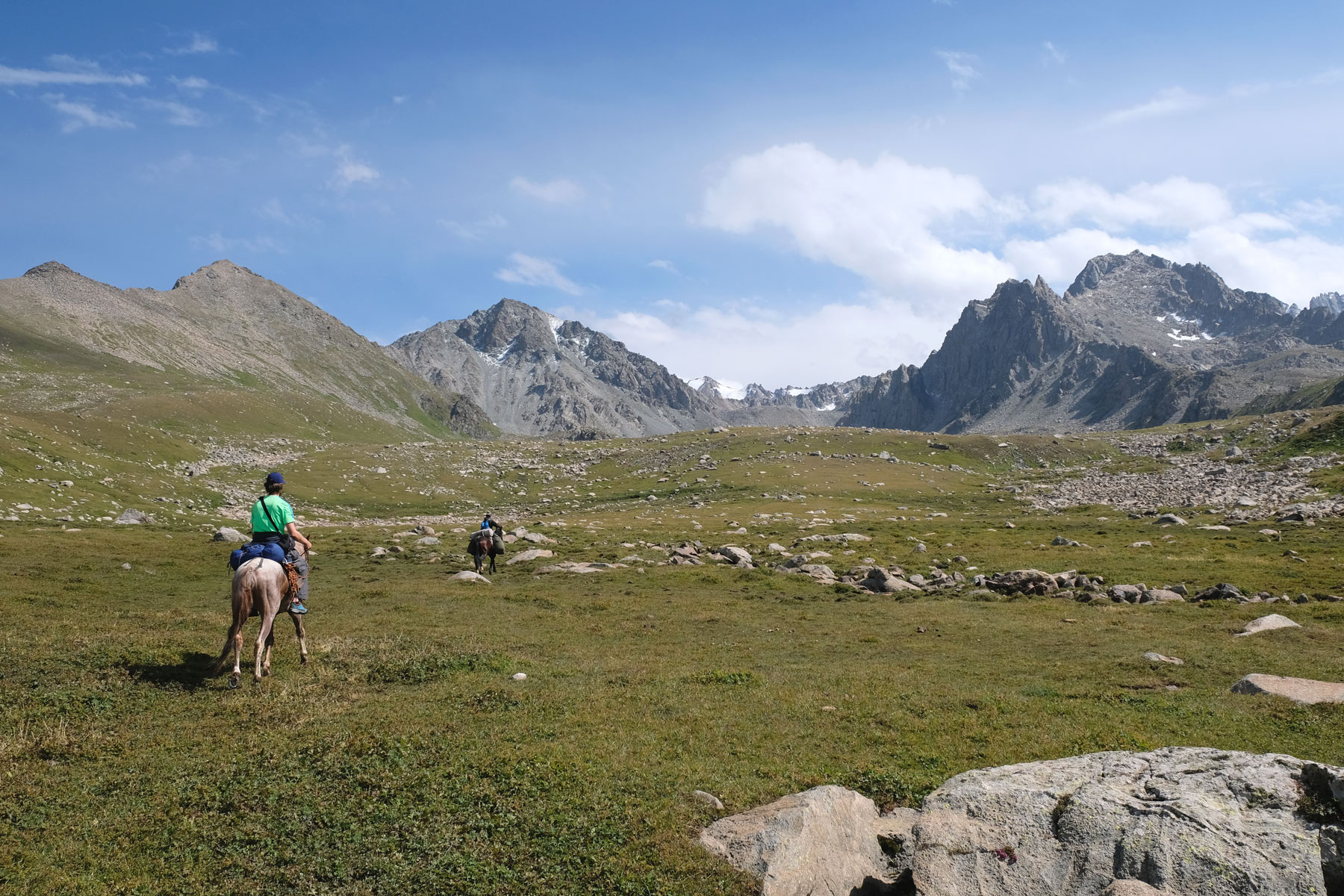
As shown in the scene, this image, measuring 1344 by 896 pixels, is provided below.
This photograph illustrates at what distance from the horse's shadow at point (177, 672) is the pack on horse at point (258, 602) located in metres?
0.45

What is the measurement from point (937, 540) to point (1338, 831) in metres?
49.9

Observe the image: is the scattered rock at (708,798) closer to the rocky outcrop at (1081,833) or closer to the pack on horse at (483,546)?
the rocky outcrop at (1081,833)

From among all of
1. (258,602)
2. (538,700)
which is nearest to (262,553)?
(258,602)

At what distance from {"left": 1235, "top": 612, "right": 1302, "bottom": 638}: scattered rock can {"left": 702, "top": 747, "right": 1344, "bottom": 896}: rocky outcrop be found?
2135 cm

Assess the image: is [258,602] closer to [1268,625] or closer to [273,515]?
[273,515]

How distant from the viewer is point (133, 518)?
53156 mm

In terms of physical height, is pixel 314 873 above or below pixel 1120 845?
below

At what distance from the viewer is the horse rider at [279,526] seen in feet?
59.9

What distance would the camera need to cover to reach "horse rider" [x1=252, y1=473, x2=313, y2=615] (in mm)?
18250

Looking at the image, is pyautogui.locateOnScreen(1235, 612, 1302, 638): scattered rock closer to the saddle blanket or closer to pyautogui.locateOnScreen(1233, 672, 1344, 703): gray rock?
pyautogui.locateOnScreen(1233, 672, 1344, 703): gray rock

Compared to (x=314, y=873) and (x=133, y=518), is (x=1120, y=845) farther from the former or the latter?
(x=133, y=518)

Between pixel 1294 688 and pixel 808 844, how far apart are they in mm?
17218

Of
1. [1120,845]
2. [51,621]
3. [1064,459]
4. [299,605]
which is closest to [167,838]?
[299,605]

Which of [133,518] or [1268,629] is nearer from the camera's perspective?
[1268,629]
